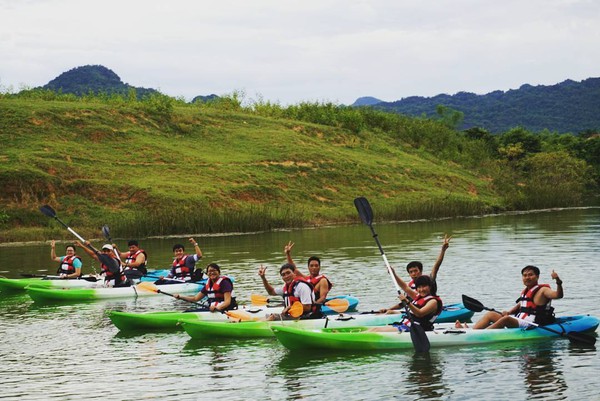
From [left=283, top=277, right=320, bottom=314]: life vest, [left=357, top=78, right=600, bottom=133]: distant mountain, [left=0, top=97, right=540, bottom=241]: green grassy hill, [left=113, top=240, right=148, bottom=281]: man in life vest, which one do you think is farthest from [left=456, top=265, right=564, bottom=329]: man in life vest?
[left=357, top=78, right=600, bottom=133]: distant mountain

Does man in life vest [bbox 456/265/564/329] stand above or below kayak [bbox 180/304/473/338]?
above

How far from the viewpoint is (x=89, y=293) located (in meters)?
22.1

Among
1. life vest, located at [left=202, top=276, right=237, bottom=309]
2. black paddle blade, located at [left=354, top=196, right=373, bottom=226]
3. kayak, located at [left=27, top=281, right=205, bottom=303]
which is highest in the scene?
black paddle blade, located at [left=354, top=196, right=373, bottom=226]

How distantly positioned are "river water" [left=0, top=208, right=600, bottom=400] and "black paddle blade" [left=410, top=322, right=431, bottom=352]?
16cm

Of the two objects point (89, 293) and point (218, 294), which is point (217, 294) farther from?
point (89, 293)

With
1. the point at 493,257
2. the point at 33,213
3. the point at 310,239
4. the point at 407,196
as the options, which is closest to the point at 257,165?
the point at 407,196

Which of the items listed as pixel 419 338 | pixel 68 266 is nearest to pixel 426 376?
pixel 419 338

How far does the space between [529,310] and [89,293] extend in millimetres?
11770

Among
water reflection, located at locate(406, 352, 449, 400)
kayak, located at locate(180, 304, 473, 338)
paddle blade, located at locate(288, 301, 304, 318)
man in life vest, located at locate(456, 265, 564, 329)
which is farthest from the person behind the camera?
kayak, located at locate(180, 304, 473, 338)

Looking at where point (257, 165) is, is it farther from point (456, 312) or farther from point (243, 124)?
point (456, 312)

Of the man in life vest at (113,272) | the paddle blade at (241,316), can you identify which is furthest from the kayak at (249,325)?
the man in life vest at (113,272)

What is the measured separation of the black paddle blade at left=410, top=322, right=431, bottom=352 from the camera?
1386 cm

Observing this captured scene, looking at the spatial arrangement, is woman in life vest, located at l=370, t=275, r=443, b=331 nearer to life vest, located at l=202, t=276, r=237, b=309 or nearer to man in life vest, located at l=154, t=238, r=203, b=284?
life vest, located at l=202, t=276, r=237, b=309

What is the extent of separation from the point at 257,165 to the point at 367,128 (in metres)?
20.9
